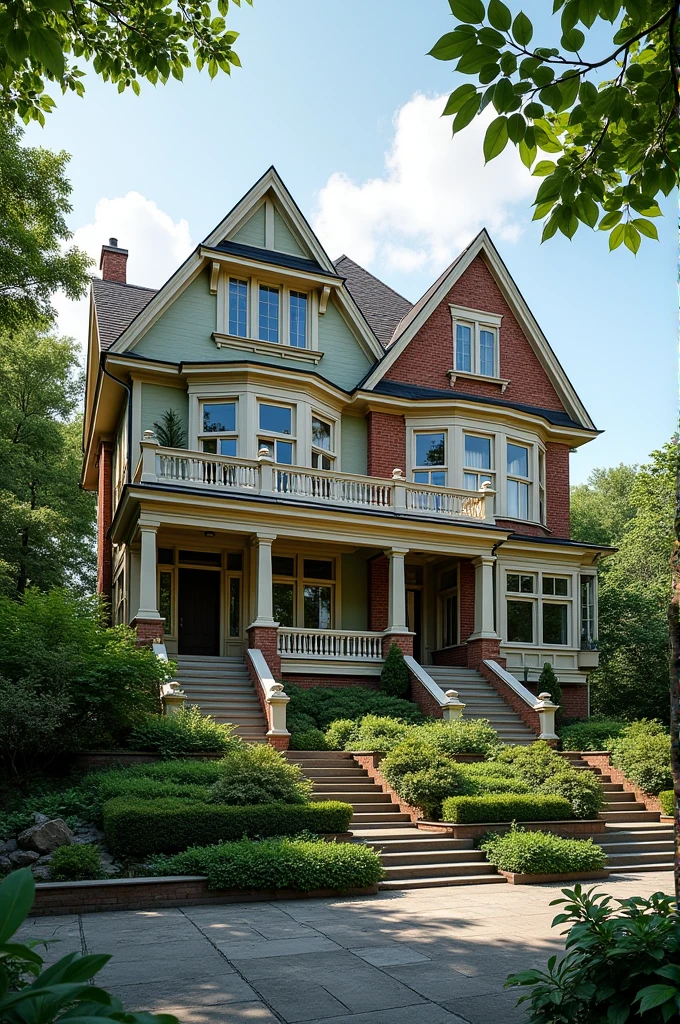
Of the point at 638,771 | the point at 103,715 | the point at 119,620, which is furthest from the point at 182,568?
the point at 638,771

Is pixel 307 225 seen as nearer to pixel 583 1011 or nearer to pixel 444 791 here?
pixel 444 791

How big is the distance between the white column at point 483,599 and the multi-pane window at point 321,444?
4.84m

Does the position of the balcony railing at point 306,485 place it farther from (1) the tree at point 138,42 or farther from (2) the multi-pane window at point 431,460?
(1) the tree at point 138,42

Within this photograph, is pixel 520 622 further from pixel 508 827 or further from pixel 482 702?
pixel 508 827

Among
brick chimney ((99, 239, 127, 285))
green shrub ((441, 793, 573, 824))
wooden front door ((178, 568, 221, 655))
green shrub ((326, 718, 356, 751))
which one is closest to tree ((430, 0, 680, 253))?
green shrub ((441, 793, 573, 824))

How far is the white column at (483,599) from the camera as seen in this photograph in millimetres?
23047

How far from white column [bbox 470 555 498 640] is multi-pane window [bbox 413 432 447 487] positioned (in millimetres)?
3083

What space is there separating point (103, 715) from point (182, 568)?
8198 mm

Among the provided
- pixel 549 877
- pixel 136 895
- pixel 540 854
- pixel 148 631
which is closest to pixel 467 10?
pixel 136 895

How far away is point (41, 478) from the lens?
118 ft

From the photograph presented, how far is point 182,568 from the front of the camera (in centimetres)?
2288

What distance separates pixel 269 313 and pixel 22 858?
16.9 metres

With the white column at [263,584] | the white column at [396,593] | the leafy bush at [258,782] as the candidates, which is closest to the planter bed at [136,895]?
the leafy bush at [258,782]

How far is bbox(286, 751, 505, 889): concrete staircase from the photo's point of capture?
490 inches
